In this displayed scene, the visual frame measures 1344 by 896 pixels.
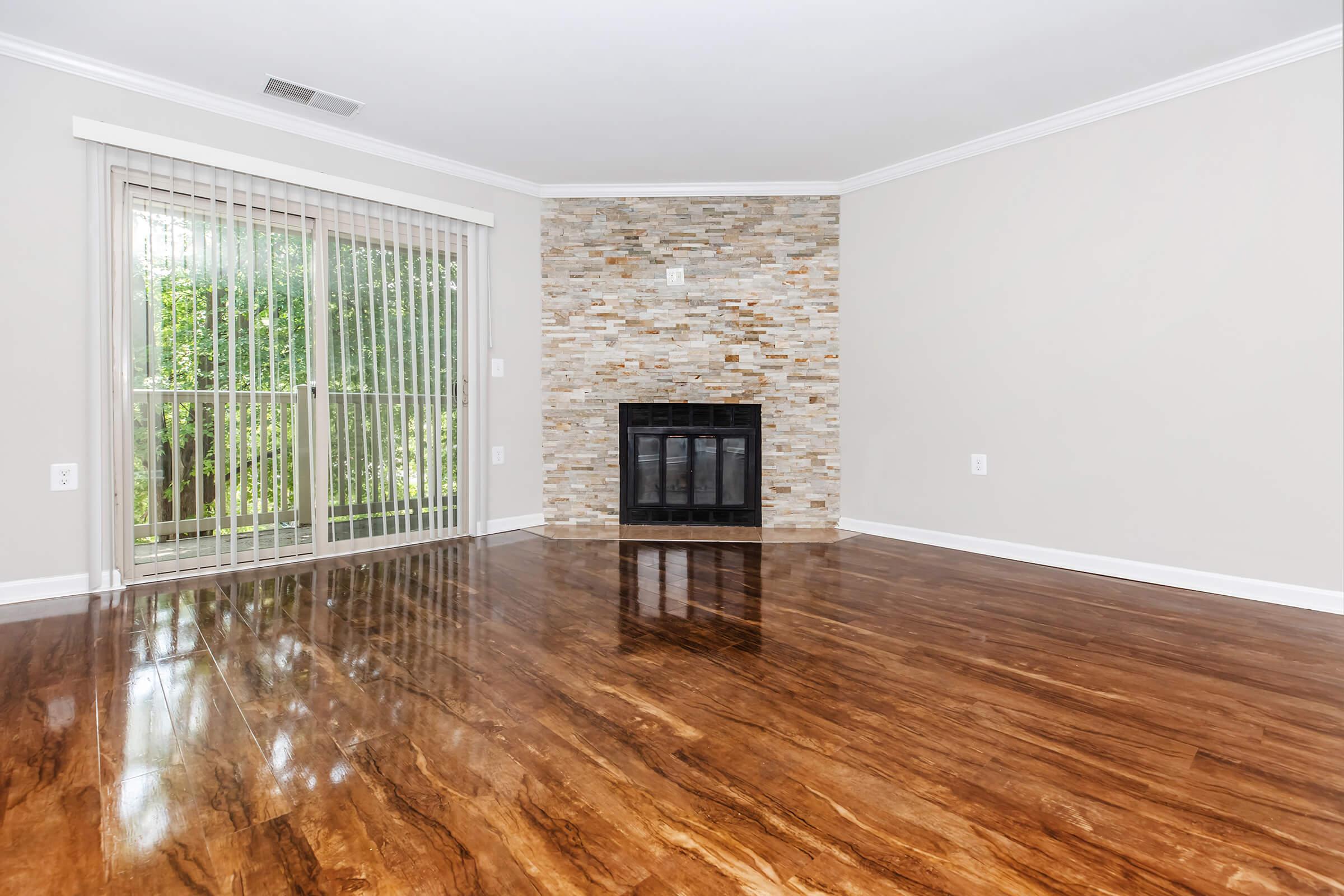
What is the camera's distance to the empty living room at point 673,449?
1.46 m

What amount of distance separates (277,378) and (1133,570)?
441 centimetres

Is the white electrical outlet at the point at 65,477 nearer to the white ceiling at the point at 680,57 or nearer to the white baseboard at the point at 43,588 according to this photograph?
the white baseboard at the point at 43,588

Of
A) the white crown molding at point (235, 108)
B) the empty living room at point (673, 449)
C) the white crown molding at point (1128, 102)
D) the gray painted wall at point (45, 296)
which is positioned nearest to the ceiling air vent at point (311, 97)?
the empty living room at point (673, 449)

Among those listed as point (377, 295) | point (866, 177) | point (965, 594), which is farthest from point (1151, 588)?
point (377, 295)

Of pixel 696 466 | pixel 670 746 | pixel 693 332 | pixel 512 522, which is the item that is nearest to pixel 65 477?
pixel 512 522

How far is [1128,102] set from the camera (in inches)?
133

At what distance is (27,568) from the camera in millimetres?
2979

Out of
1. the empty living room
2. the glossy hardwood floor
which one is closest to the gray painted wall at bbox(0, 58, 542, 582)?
the empty living room

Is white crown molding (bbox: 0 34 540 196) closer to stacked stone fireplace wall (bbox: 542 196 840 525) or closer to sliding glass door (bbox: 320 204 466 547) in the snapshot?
sliding glass door (bbox: 320 204 466 547)

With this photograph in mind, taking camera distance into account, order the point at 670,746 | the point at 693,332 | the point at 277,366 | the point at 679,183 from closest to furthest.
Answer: the point at 670,746 → the point at 277,366 → the point at 679,183 → the point at 693,332

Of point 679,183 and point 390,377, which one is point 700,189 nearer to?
point 679,183

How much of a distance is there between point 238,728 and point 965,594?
109 inches

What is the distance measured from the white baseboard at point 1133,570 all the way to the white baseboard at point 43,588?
13.6 feet

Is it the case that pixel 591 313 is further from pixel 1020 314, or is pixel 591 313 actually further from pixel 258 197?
pixel 1020 314
